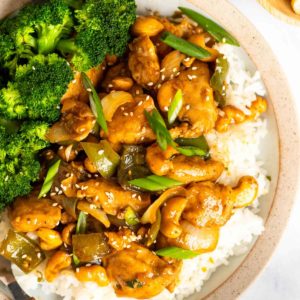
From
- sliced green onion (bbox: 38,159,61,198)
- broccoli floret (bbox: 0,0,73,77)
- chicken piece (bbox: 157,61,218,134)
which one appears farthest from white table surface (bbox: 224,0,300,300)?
sliced green onion (bbox: 38,159,61,198)

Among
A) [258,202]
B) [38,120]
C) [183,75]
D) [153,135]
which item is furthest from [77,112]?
[258,202]

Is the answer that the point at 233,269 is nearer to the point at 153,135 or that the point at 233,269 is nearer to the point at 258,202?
the point at 258,202

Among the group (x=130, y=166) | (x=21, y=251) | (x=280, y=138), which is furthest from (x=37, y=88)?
(x=280, y=138)

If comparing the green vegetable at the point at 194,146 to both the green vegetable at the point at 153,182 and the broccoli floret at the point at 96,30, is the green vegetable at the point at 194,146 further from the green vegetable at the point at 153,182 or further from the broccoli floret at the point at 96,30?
the broccoli floret at the point at 96,30

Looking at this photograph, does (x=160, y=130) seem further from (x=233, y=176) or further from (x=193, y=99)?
(x=233, y=176)

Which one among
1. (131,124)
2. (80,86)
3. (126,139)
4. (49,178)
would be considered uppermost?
(80,86)
